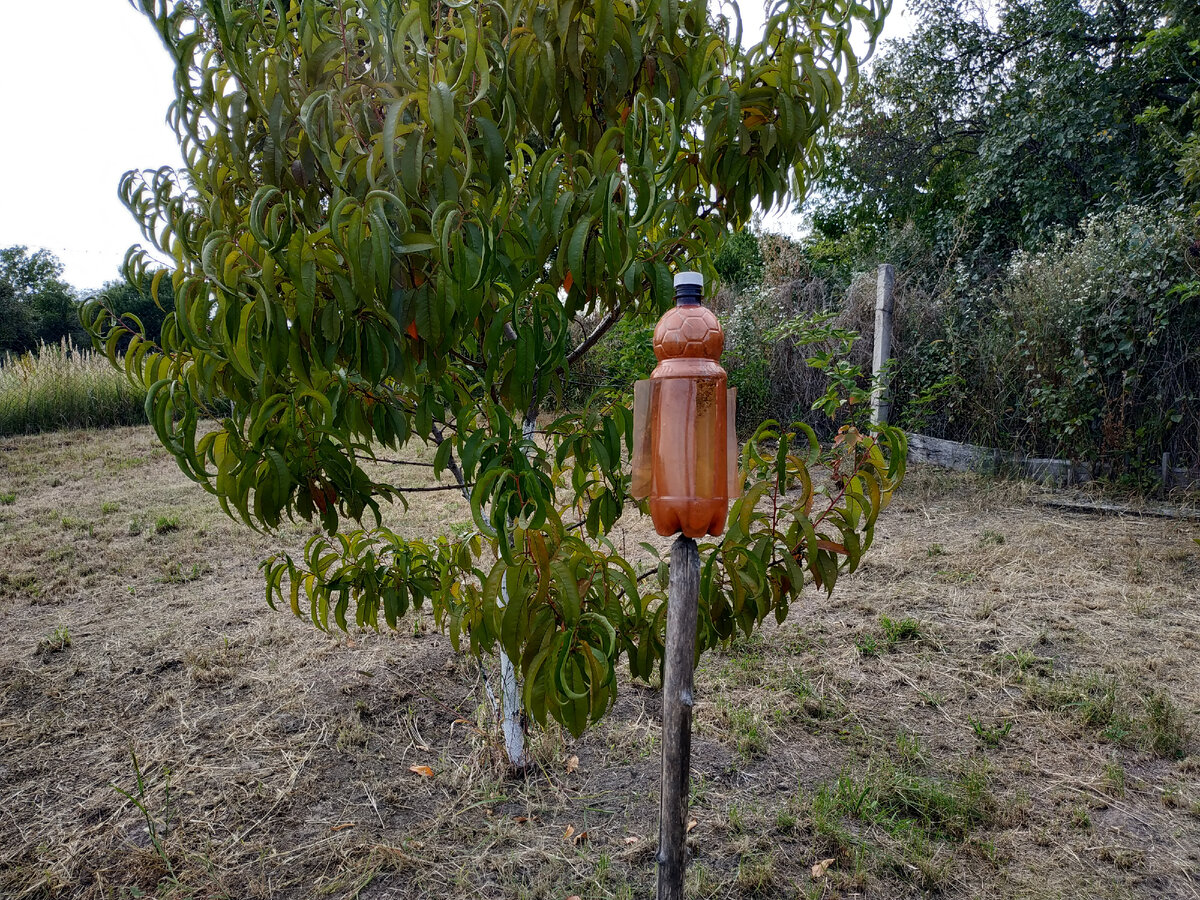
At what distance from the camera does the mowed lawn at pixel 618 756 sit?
1.68 meters

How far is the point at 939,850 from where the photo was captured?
1.74 m

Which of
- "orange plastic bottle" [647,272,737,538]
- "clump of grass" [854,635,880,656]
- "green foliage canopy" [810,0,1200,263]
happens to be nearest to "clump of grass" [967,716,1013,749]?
"clump of grass" [854,635,880,656]

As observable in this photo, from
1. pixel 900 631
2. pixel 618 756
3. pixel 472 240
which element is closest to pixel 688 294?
pixel 472 240

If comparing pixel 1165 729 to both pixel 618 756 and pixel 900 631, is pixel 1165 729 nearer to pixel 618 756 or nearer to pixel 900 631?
pixel 900 631

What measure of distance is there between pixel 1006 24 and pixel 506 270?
43.8 feet

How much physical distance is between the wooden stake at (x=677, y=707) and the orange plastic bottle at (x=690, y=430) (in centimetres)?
7

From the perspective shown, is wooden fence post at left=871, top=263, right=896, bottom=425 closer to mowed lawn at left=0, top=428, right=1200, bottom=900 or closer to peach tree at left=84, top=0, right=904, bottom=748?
mowed lawn at left=0, top=428, right=1200, bottom=900

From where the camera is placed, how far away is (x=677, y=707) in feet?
3.52

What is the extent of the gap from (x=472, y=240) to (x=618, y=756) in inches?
69.4

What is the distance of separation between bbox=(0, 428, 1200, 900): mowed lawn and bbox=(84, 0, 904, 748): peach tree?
2.76ft

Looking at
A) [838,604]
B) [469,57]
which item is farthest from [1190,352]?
[469,57]

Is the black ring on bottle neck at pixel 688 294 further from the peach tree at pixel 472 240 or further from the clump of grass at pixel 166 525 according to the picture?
the clump of grass at pixel 166 525

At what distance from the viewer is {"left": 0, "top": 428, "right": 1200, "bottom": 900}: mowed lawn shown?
1681 millimetres

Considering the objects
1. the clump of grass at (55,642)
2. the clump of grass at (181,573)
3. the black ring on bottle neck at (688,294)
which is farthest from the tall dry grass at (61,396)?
the black ring on bottle neck at (688,294)
